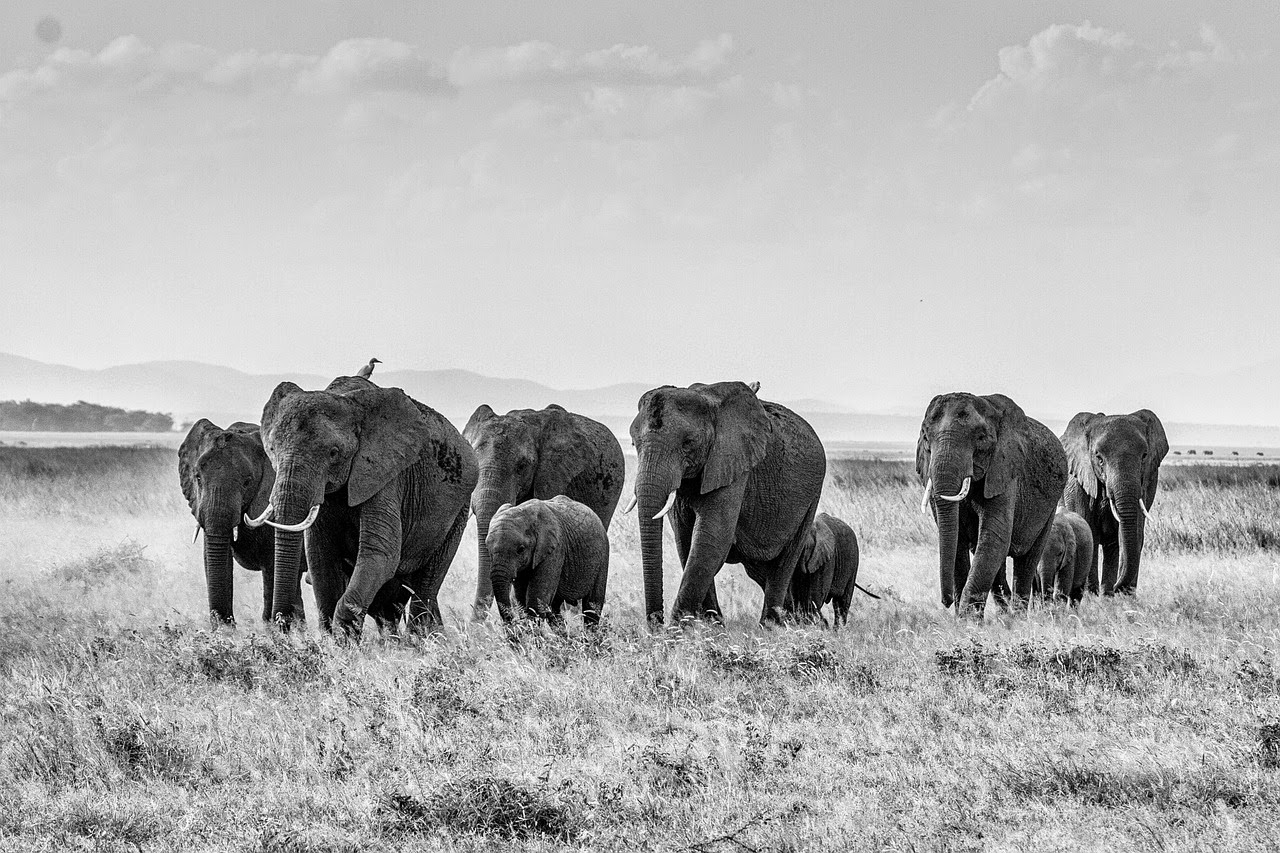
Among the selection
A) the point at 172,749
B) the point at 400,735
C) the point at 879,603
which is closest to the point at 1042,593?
the point at 879,603

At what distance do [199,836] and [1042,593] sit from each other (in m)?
11.9

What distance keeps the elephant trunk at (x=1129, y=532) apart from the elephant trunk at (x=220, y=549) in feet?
35.5

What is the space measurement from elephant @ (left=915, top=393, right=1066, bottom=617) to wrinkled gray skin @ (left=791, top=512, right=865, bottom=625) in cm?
122

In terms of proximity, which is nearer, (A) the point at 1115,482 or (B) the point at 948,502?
(B) the point at 948,502

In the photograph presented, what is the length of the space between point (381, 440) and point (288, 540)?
1.14 metres

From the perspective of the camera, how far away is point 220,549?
14.3 m

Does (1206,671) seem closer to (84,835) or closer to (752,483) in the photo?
(752,483)

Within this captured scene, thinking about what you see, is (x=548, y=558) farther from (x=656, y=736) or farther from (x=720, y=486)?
(x=656, y=736)

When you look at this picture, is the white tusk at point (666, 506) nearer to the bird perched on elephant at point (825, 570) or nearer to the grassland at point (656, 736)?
the grassland at point (656, 736)

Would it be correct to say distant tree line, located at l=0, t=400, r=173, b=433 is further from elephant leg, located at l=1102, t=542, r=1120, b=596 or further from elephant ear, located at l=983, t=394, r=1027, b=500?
elephant ear, located at l=983, t=394, r=1027, b=500

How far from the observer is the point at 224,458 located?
14203mm

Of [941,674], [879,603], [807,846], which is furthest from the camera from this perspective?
[879,603]

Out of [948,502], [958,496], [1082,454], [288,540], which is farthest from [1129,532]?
[288,540]

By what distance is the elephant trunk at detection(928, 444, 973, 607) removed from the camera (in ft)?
49.1
